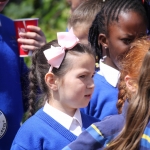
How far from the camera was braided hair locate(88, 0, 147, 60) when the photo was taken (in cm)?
344

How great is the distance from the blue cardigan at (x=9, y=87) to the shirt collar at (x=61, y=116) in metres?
0.27

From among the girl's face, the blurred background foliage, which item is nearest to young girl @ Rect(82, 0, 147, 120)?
the girl's face

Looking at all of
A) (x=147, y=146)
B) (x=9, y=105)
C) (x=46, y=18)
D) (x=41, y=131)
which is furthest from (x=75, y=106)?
(x=46, y=18)

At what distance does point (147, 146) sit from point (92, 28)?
1.43 metres

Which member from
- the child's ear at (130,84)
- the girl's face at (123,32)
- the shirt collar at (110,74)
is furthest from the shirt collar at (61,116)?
the girl's face at (123,32)

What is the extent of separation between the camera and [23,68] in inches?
128

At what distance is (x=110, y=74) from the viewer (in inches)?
130

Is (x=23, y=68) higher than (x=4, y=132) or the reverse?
higher

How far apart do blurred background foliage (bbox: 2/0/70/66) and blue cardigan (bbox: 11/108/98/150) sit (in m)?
4.38

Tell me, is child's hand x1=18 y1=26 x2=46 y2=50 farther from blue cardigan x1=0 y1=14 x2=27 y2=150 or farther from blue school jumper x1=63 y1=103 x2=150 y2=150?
blue school jumper x1=63 y1=103 x2=150 y2=150

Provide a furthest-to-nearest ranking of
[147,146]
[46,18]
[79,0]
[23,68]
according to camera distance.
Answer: [46,18]
[79,0]
[23,68]
[147,146]

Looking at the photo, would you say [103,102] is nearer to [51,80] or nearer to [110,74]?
[110,74]

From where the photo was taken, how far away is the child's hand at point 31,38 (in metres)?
3.10

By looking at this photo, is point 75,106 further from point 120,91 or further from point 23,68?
point 23,68
